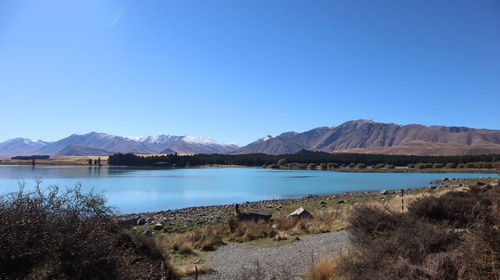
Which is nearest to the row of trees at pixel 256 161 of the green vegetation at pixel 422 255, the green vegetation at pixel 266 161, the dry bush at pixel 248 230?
the green vegetation at pixel 266 161

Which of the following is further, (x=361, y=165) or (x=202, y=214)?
(x=361, y=165)

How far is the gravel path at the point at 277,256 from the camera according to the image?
822 centimetres

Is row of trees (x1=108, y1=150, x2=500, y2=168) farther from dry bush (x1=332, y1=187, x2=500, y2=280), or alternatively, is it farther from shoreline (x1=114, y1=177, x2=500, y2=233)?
dry bush (x1=332, y1=187, x2=500, y2=280)

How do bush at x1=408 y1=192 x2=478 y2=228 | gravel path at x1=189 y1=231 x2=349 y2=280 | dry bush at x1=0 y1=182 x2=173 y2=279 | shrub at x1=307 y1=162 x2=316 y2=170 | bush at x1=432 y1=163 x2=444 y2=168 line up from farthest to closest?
shrub at x1=307 y1=162 x2=316 y2=170 → bush at x1=432 y1=163 x2=444 y2=168 → bush at x1=408 y1=192 x2=478 y2=228 → gravel path at x1=189 y1=231 x2=349 y2=280 → dry bush at x1=0 y1=182 x2=173 y2=279

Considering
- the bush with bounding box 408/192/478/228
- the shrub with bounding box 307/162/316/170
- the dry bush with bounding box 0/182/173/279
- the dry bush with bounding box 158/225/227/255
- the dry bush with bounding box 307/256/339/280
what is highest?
the dry bush with bounding box 0/182/173/279

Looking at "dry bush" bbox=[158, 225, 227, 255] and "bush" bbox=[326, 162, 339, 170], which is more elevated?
"dry bush" bbox=[158, 225, 227, 255]

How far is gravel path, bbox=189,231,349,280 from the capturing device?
822cm

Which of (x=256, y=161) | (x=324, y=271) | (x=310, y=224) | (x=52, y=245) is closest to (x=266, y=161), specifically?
(x=256, y=161)

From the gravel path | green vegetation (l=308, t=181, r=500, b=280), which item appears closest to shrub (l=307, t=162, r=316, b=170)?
the gravel path

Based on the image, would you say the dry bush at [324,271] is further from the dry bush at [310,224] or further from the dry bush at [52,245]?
the dry bush at [310,224]

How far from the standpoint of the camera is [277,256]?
10023 mm

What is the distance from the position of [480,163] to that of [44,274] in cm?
12696

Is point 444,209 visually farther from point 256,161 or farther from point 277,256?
point 256,161

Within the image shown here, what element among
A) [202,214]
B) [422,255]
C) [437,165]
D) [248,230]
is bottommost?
[202,214]
